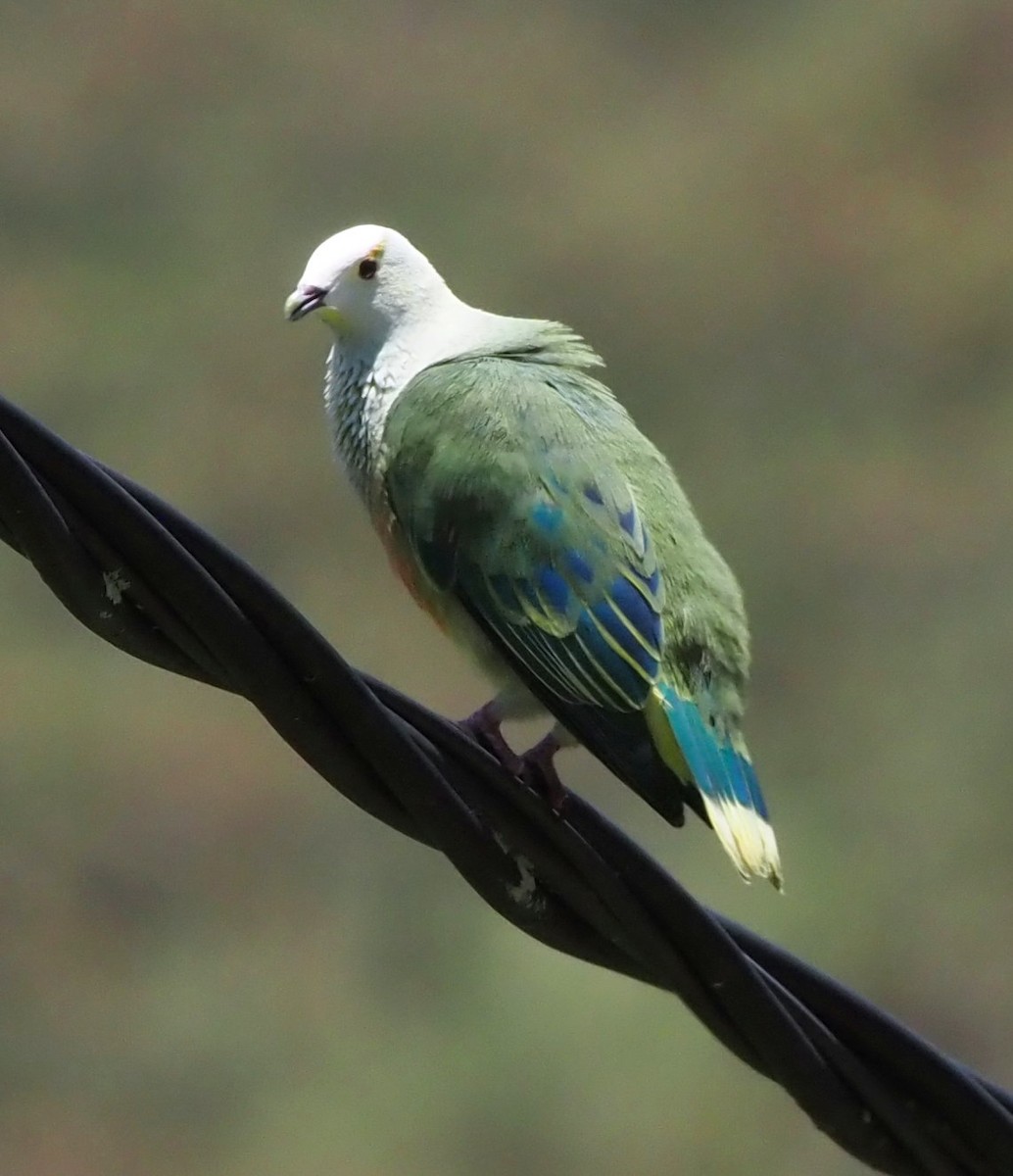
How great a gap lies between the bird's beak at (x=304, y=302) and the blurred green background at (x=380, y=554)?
524 centimetres

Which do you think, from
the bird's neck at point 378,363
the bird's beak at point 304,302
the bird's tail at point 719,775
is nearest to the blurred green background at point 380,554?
the bird's neck at point 378,363

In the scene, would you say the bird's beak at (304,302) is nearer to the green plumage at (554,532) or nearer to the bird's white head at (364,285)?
the bird's white head at (364,285)

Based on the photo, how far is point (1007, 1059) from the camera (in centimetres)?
823

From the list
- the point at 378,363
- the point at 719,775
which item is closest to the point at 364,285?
the point at 378,363

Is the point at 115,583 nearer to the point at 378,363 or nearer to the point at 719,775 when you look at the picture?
the point at 719,775

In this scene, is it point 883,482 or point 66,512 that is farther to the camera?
point 883,482

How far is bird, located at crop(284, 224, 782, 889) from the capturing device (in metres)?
2.63

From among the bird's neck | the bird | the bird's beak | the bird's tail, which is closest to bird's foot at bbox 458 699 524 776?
the bird

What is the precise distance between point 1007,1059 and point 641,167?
18.4ft

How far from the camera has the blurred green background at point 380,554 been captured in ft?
28.7

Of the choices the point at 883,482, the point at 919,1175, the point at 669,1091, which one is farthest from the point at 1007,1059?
the point at 919,1175

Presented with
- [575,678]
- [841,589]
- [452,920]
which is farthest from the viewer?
[841,589]

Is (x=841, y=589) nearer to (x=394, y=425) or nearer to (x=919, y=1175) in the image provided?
(x=394, y=425)

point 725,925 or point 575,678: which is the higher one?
point 575,678
